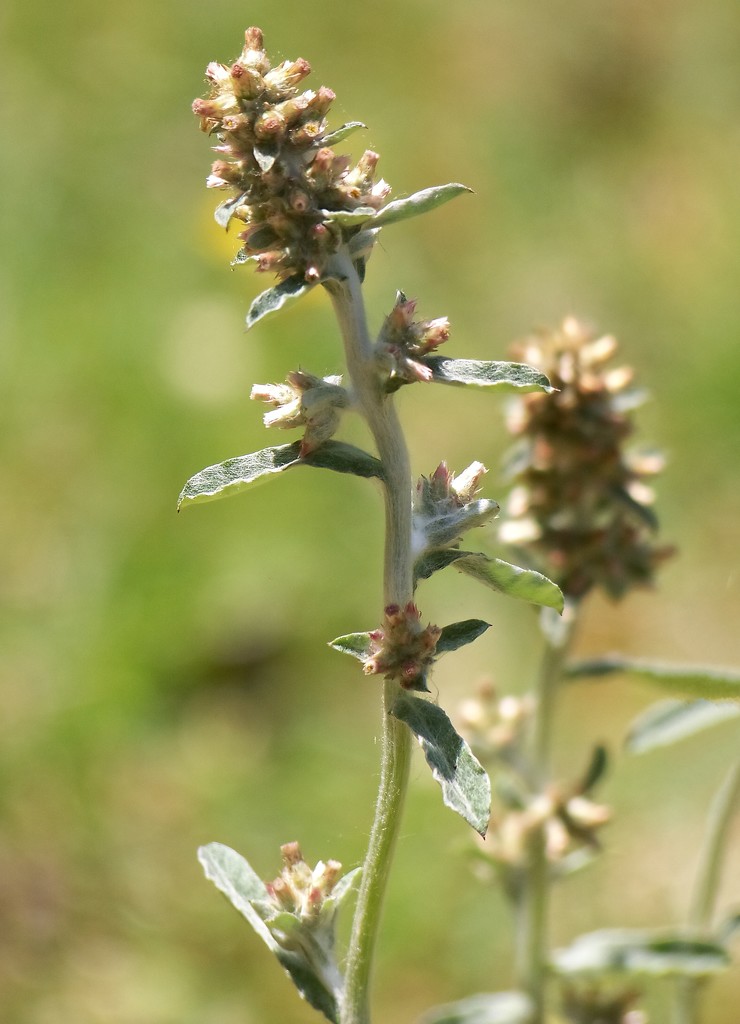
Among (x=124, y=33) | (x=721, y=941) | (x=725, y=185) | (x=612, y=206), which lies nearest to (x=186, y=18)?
(x=124, y=33)

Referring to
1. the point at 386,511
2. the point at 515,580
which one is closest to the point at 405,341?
the point at 386,511

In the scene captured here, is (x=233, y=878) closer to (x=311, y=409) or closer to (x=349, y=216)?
(x=311, y=409)

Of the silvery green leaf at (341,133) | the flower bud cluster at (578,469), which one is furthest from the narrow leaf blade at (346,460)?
the flower bud cluster at (578,469)

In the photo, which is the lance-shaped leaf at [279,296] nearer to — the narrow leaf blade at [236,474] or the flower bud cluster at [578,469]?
the narrow leaf blade at [236,474]

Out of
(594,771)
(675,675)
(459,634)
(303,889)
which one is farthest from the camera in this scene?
(594,771)

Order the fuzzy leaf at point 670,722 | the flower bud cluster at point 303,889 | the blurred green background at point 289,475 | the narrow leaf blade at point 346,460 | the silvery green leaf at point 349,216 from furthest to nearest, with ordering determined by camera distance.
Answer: the blurred green background at point 289,475
the fuzzy leaf at point 670,722
the flower bud cluster at point 303,889
the narrow leaf blade at point 346,460
the silvery green leaf at point 349,216

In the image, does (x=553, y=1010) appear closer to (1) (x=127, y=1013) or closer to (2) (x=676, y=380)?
(1) (x=127, y=1013)
